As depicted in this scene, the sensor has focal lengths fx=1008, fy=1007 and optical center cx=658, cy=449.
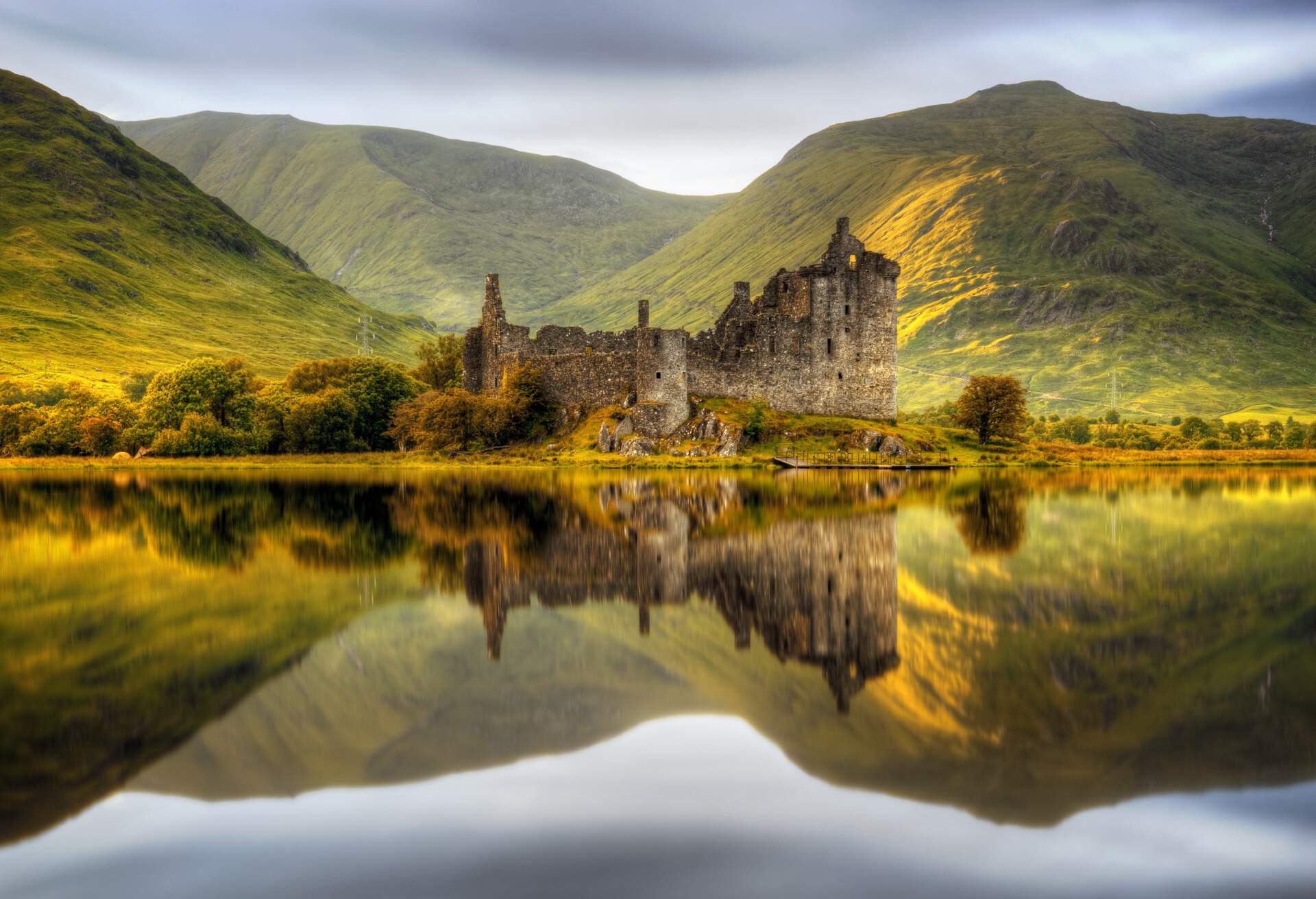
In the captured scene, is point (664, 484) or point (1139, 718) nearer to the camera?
point (1139, 718)

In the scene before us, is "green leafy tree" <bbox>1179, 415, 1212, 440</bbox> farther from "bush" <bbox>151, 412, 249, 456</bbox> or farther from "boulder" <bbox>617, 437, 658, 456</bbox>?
"bush" <bbox>151, 412, 249, 456</bbox>

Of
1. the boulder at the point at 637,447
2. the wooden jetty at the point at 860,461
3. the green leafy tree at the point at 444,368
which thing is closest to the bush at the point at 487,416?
the boulder at the point at 637,447

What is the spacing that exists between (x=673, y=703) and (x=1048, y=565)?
10526 mm

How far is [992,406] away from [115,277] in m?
141

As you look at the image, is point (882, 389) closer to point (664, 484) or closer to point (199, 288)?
point (664, 484)

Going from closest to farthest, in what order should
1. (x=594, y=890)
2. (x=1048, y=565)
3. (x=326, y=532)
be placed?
(x=594, y=890)
(x=1048, y=565)
(x=326, y=532)

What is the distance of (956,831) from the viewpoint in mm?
6055

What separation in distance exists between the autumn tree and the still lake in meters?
47.1

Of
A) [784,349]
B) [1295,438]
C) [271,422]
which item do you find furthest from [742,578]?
[1295,438]

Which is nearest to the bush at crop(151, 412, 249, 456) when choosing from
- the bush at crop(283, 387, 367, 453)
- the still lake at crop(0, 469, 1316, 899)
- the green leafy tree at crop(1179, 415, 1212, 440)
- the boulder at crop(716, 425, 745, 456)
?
the bush at crop(283, 387, 367, 453)

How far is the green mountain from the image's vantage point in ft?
422

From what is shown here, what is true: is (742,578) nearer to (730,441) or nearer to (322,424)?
(730,441)

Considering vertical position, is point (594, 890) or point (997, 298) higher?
point (997, 298)

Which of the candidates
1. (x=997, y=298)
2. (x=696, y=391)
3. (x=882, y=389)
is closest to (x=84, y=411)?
(x=696, y=391)
